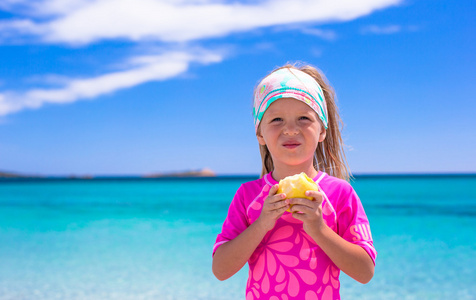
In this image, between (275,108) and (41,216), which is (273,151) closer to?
(275,108)

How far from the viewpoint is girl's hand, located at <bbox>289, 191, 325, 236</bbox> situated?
6.33 feet

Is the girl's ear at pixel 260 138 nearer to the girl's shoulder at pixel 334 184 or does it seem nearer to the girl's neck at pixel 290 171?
the girl's neck at pixel 290 171

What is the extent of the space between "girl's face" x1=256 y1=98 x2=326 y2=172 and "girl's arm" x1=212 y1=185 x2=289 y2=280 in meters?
0.30

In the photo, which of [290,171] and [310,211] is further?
[290,171]

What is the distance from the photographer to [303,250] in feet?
7.16

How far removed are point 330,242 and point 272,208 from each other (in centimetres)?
30

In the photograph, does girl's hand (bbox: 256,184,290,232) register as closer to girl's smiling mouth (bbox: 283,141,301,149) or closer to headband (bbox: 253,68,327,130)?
girl's smiling mouth (bbox: 283,141,301,149)

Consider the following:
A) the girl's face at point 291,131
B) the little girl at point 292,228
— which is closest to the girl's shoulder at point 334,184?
the little girl at point 292,228

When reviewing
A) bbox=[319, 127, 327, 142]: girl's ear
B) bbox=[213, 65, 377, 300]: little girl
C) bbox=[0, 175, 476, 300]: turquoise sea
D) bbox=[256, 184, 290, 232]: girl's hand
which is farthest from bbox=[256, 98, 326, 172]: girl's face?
bbox=[0, 175, 476, 300]: turquoise sea

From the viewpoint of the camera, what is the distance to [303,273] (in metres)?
2.17

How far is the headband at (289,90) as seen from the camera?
2242 mm

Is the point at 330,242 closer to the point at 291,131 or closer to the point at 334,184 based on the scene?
the point at 334,184

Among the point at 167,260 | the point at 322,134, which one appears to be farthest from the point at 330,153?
→ the point at 167,260

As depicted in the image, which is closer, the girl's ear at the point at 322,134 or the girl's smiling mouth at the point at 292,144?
the girl's smiling mouth at the point at 292,144
